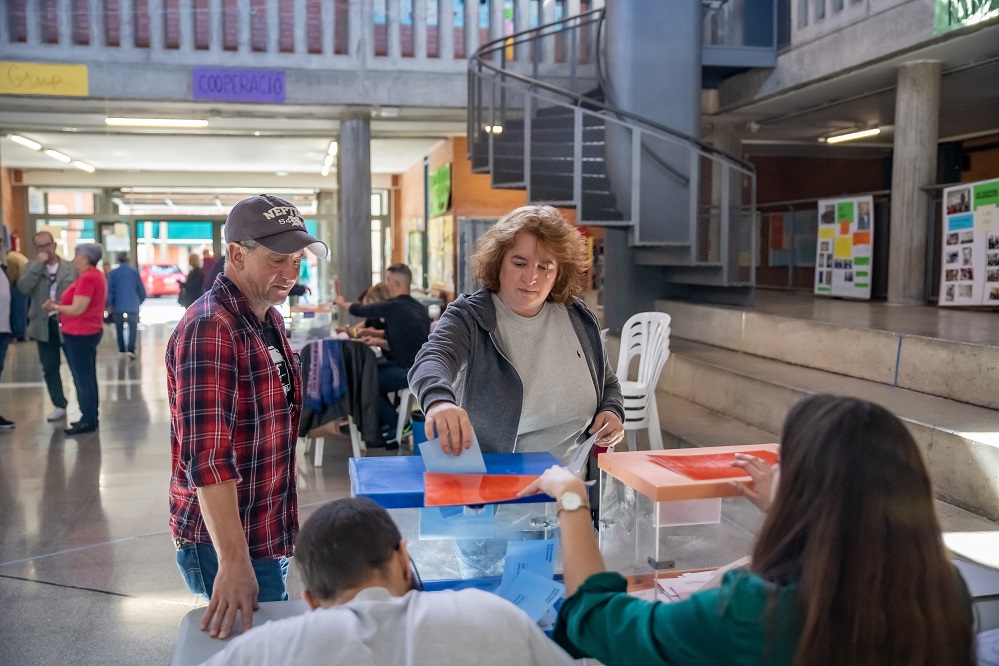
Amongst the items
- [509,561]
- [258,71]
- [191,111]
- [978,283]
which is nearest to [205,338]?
[509,561]

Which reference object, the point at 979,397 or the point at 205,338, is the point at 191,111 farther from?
the point at 205,338

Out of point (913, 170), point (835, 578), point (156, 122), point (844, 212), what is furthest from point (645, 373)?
point (156, 122)

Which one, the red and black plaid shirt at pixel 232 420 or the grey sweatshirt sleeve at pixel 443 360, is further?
the grey sweatshirt sleeve at pixel 443 360

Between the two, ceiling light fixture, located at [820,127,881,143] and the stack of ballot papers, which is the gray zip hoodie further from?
ceiling light fixture, located at [820,127,881,143]

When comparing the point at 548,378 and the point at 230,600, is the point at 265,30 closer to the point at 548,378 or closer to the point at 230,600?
the point at 548,378

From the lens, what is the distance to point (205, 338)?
67.2 inches

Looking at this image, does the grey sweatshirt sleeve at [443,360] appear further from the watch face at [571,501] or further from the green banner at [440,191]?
the green banner at [440,191]

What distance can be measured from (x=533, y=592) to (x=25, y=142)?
15.2 m

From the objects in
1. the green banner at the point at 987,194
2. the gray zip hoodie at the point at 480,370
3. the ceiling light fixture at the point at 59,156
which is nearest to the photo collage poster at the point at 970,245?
→ the green banner at the point at 987,194

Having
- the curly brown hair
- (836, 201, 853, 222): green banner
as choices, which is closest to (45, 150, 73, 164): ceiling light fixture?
(836, 201, 853, 222): green banner

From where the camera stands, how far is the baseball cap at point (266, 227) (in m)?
1.82

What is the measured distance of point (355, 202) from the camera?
1105 centimetres

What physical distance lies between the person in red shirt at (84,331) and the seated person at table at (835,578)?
667 cm

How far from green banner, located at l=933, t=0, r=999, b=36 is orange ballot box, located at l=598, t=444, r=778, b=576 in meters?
6.44
